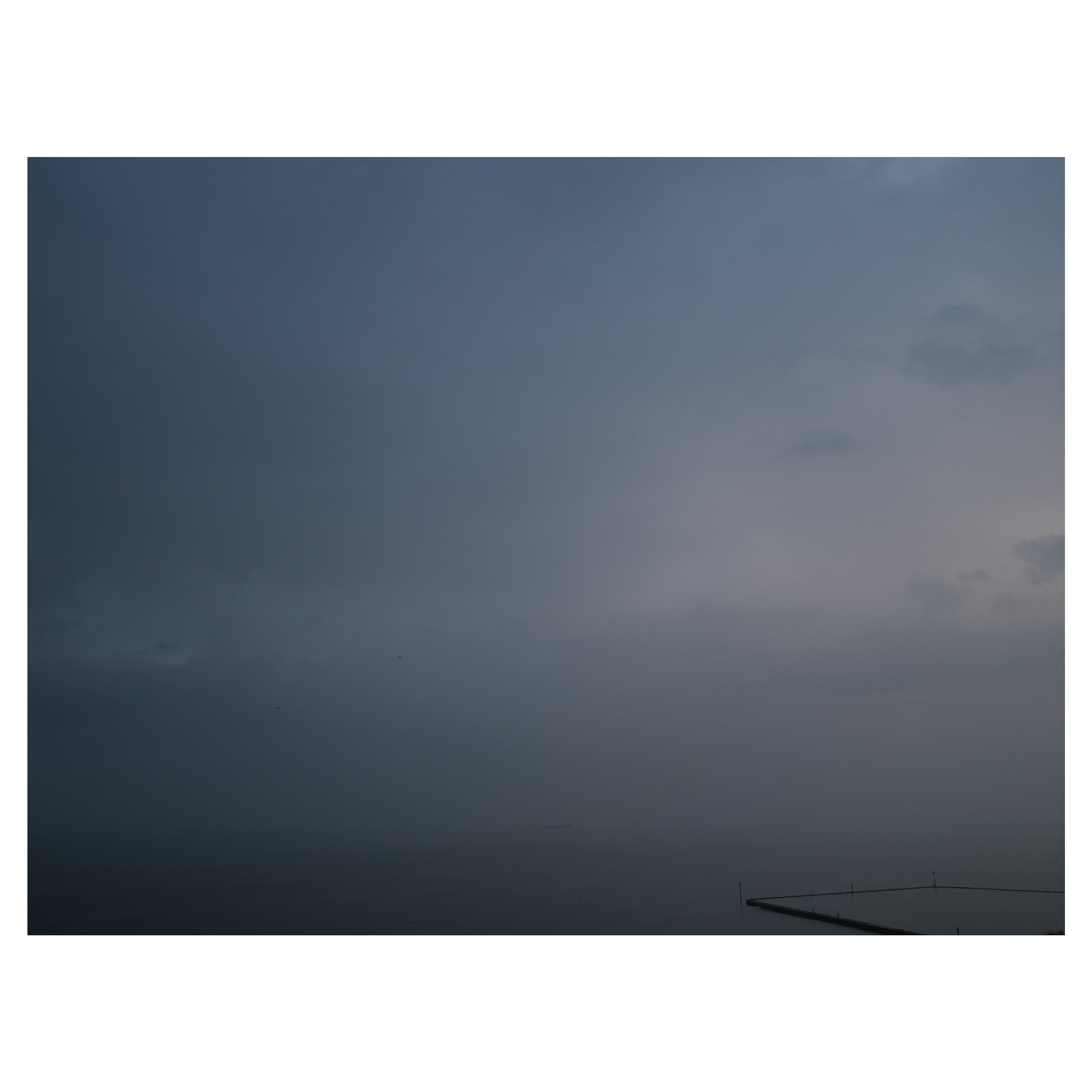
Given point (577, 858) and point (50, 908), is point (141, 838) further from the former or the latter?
point (50, 908)

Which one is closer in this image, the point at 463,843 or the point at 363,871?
the point at 363,871

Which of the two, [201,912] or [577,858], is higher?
[201,912]

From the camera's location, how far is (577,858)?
40.8m

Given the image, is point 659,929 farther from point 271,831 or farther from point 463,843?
point 271,831

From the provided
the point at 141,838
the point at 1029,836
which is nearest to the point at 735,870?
the point at 1029,836

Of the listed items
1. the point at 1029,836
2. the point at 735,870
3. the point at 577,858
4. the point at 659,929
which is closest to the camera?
the point at 659,929

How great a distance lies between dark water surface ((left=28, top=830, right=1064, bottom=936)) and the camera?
71.7 ft

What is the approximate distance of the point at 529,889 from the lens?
95.8 ft

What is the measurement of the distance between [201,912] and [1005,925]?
67.5 ft

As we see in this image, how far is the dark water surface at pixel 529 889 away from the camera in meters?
21.8
